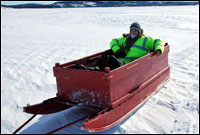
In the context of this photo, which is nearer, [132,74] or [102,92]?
[102,92]

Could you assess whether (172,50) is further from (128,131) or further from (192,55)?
(128,131)

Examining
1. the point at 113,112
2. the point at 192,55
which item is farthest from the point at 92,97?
the point at 192,55

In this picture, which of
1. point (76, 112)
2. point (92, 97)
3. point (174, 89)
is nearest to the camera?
point (92, 97)

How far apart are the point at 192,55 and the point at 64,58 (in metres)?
3.87

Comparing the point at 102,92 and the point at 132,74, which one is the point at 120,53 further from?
the point at 102,92

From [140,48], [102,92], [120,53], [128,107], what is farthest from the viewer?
[120,53]

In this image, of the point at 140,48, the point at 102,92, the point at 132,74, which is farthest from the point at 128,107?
the point at 140,48

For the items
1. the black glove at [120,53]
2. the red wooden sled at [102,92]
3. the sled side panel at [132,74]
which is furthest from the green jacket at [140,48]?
the red wooden sled at [102,92]

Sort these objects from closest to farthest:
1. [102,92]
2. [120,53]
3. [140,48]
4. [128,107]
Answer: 1. [102,92]
2. [128,107]
3. [140,48]
4. [120,53]

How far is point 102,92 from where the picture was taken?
2.98m

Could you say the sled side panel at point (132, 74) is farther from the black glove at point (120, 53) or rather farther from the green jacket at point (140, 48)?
the black glove at point (120, 53)

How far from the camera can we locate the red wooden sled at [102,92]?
114 inches

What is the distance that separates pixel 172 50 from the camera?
305 inches

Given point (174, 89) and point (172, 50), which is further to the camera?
point (172, 50)
